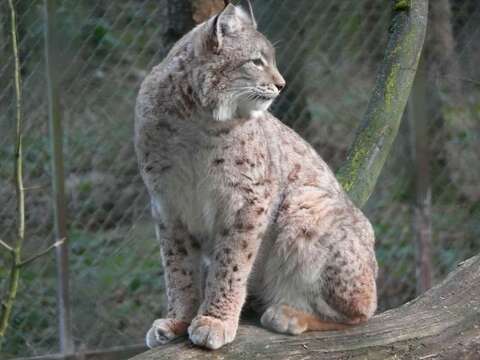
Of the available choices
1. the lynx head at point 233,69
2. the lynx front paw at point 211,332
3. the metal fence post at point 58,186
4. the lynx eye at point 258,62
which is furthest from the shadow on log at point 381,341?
the metal fence post at point 58,186

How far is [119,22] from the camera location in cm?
575

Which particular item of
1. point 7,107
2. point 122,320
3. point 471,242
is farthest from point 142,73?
point 471,242

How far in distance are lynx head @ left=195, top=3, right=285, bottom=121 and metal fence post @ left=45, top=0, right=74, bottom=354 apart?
1910 mm

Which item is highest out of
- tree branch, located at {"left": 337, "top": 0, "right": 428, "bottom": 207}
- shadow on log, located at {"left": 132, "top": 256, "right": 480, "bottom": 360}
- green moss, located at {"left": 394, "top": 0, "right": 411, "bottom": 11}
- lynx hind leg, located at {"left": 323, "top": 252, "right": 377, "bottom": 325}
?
green moss, located at {"left": 394, "top": 0, "right": 411, "bottom": 11}

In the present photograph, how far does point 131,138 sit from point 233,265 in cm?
233

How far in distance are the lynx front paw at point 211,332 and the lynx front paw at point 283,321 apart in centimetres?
20

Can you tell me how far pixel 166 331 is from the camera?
3688 millimetres

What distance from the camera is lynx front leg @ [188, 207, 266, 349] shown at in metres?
3.65

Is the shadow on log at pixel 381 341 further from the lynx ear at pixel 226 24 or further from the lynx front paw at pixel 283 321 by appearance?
the lynx ear at pixel 226 24

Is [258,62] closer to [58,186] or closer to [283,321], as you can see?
[283,321]

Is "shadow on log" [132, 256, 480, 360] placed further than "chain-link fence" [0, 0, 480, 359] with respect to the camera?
No

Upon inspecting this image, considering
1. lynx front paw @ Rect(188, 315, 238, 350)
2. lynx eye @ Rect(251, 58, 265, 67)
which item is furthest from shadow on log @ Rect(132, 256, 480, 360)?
lynx eye @ Rect(251, 58, 265, 67)

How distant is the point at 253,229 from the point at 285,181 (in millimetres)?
355

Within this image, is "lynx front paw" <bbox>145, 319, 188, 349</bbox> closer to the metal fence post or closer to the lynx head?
the lynx head
